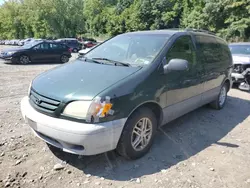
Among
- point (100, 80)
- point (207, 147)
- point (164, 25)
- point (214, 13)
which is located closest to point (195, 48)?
point (207, 147)

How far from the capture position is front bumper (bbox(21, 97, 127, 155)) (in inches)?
107

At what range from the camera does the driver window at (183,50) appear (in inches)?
150

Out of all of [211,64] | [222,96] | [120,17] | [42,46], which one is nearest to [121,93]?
[211,64]

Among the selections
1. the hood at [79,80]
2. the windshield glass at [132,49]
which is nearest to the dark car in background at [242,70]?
the windshield glass at [132,49]

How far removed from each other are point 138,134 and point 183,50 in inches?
67.0

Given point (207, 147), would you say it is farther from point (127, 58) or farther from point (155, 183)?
point (127, 58)

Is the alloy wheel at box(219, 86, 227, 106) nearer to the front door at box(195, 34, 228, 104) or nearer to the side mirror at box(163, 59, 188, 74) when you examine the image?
the front door at box(195, 34, 228, 104)

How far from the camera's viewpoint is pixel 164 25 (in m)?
41.8

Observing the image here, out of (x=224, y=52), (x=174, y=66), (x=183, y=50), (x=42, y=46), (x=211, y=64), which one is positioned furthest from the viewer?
(x=42, y=46)

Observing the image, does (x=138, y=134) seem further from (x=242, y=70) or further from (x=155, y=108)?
(x=242, y=70)

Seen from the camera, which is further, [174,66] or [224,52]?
[224,52]

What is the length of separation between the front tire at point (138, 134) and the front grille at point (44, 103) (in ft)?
2.92

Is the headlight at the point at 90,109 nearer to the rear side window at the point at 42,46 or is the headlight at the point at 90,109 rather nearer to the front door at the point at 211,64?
the front door at the point at 211,64

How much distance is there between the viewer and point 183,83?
394 cm
